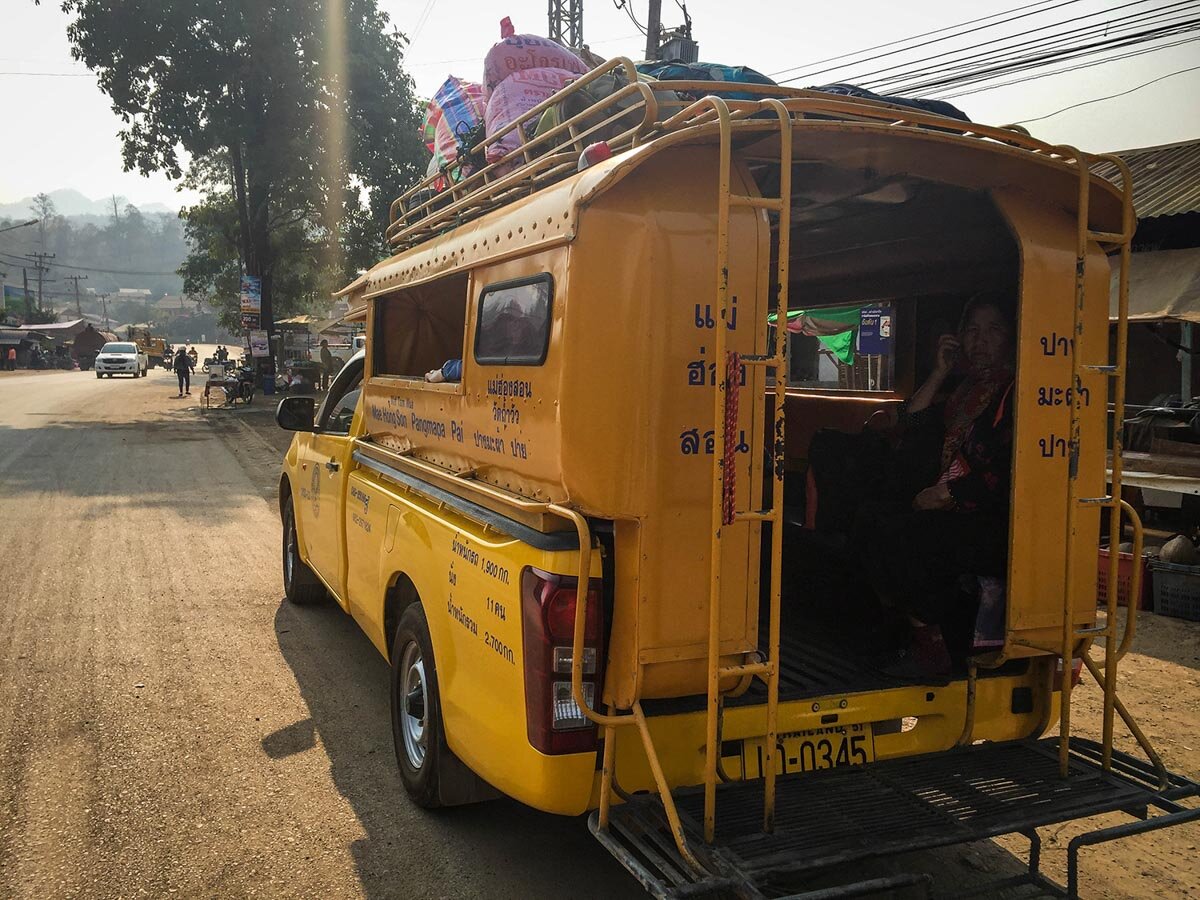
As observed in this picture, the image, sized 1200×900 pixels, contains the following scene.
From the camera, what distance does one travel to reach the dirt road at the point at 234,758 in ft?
10.7

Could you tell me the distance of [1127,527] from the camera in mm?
8523

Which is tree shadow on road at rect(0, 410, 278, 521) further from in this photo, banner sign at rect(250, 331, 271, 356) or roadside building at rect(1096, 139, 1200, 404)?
roadside building at rect(1096, 139, 1200, 404)

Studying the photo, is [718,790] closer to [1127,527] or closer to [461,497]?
[461,497]

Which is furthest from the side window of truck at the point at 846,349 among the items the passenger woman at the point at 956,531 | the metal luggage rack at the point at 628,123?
the metal luggage rack at the point at 628,123

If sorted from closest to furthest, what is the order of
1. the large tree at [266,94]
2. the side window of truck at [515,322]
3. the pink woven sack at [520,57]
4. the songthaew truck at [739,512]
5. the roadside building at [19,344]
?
1. the songthaew truck at [739,512]
2. the side window of truck at [515,322]
3. the pink woven sack at [520,57]
4. the large tree at [266,94]
5. the roadside building at [19,344]

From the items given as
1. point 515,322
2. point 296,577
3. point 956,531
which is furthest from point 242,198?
point 956,531

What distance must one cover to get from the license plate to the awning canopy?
707 cm

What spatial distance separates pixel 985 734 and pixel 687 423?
177 cm

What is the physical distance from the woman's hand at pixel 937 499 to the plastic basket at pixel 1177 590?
4480mm

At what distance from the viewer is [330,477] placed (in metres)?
5.41

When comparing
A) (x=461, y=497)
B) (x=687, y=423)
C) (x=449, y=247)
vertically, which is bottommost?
(x=461, y=497)

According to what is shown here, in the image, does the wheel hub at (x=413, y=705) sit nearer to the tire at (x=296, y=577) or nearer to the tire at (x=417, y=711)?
the tire at (x=417, y=711)

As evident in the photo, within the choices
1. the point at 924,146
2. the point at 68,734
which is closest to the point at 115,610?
the point at 68,734

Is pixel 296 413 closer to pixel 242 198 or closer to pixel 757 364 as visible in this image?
pixel 757 364
